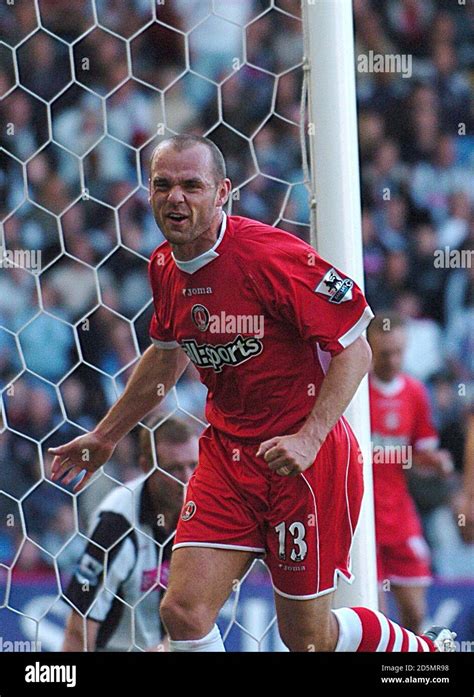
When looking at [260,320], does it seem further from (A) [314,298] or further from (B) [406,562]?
(B) [406,562]

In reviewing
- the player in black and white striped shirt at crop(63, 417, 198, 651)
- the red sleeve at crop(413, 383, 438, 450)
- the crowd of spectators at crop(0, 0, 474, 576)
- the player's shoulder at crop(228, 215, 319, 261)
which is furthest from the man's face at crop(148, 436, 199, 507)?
the red sleeve at crop(413, 383, 438, 450)

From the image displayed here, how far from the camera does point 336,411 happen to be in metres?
2.06

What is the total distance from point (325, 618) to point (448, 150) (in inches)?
117

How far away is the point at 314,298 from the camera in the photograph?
2.12m

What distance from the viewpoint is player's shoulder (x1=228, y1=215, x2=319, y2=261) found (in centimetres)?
216

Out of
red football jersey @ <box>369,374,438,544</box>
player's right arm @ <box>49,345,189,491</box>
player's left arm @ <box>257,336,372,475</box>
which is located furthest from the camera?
red football jersey @ <box>369,374,438,544</box>

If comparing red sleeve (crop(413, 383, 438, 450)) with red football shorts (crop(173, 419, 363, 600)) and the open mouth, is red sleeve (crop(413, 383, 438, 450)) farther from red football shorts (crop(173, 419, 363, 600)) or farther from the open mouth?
the open mouth

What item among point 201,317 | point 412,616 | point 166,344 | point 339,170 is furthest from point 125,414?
point 412,616

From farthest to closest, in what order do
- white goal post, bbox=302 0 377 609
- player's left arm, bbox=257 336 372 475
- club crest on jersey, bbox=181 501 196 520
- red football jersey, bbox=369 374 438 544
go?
red football jersey, bbox=369 374 438 544 < white goal post, bbox=302 0 377 609 < club crest on jersey, bbox=181 501 196 520 < player's left arm, bbox=257 336 372 475

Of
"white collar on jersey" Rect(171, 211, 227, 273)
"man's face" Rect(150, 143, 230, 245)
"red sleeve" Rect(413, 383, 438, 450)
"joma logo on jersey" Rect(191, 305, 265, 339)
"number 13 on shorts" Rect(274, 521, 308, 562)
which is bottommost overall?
"number 13 on shorts" Rect(274, 521, 308, 562)

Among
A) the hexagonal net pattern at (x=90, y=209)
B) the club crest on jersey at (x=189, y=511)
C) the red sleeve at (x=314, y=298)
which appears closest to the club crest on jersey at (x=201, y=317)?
the red sleeve at (x=314, y=298)

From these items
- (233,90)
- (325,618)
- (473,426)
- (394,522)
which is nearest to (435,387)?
(473,426)

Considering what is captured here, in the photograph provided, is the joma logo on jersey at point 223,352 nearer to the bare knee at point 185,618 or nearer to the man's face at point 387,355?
the bare knee at point 185,618
